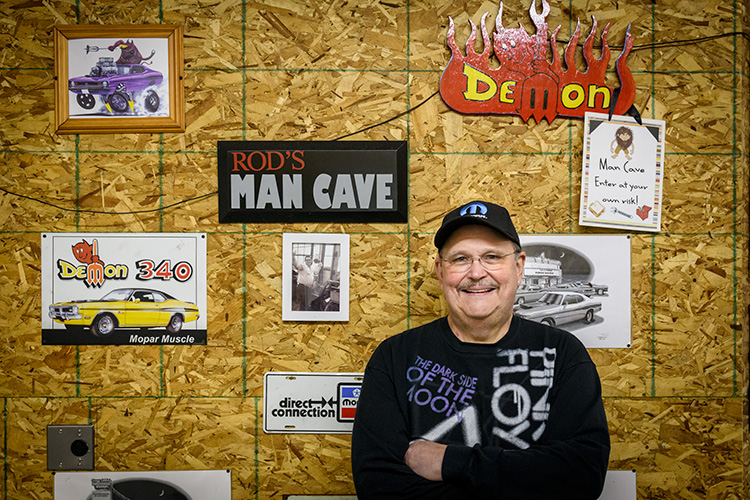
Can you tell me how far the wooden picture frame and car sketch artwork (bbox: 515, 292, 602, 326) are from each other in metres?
1.57

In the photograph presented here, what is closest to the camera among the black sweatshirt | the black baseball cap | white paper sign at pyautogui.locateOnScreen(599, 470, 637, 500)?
the black sweatshirt

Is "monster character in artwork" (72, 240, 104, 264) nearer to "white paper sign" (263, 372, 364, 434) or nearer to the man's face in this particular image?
"white paper sign" (263, 372, 364, 434)

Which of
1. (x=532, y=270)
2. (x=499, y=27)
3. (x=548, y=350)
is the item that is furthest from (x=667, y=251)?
(x=499, y=27)

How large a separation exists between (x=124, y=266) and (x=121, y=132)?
537 mm

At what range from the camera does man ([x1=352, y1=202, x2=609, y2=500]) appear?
1358mm

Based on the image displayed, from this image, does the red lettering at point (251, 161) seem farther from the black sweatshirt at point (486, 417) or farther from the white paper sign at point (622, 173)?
the white paper sign at point (622, 173)

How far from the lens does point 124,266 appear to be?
1922 mm

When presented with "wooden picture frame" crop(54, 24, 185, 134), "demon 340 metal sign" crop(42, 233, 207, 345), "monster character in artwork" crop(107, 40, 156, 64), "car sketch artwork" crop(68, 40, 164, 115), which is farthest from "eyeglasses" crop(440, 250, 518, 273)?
"monster character in artwork" crop(107, 40, 156, 64)

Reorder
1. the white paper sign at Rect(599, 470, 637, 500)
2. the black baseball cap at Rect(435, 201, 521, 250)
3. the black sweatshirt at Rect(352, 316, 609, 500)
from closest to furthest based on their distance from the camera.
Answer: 1. the black sweatshirt at Rect(352, 316, 609, 500)
2. the black baseball cap at Rect(435, 201, 521, 250)
3. the white paper sign at Rect(599, 470, 637, 500)

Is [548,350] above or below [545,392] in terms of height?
above

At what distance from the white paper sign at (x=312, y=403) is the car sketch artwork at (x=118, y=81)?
1.24 m

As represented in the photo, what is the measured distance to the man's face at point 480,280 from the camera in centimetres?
151

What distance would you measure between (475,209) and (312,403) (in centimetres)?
100

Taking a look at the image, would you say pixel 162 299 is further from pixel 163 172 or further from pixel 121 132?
pixel 121 132
